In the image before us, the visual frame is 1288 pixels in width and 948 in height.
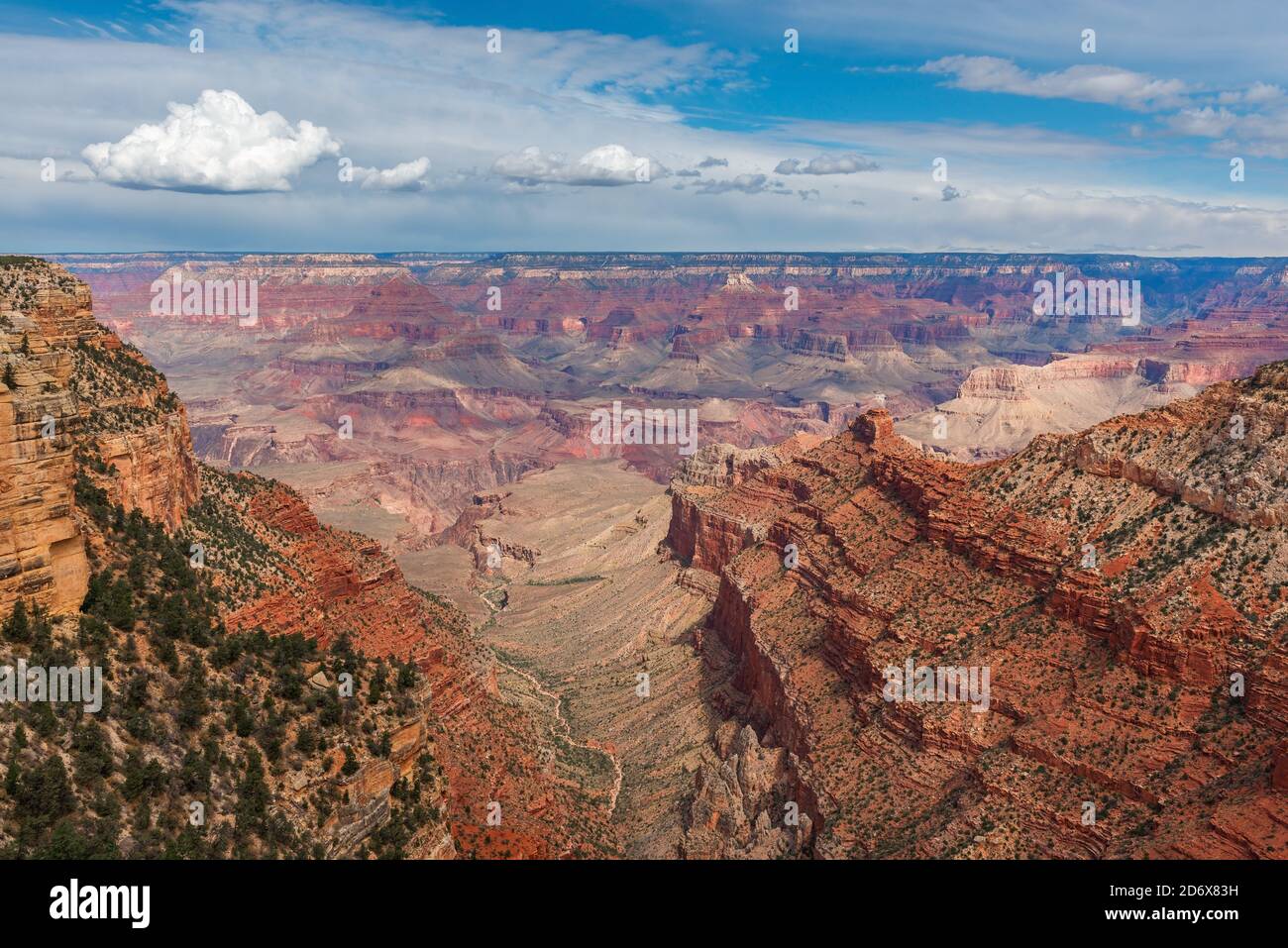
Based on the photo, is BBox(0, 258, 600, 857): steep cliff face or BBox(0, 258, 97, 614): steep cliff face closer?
BBox(0, 258, 97, 614): steep cliff face

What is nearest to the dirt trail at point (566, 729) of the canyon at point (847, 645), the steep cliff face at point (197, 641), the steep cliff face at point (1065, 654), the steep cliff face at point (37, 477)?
the canyon at point (847, 645)

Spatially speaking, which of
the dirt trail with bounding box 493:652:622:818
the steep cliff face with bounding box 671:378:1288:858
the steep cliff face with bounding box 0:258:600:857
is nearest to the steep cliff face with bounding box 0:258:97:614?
the steep cliff face with bounding box 0:258:600:857

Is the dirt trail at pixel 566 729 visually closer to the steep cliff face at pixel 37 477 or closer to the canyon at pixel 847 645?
the canyon at pixel 847 645

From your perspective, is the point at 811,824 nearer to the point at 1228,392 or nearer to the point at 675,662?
the point at 1228,392

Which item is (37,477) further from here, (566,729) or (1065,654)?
(566,729)

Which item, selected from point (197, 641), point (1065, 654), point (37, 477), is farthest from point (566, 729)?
point (37, 477)

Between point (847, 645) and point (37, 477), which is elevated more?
point (37, 477)

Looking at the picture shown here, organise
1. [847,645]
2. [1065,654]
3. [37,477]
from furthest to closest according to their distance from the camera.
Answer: [847,645] < [1065,654] < [37,477]

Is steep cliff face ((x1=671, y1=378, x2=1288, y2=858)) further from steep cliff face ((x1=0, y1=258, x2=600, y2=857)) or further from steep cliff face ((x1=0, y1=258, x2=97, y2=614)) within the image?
steep cliff face ((x1=0, y1=258, x2=97, y2=614))
